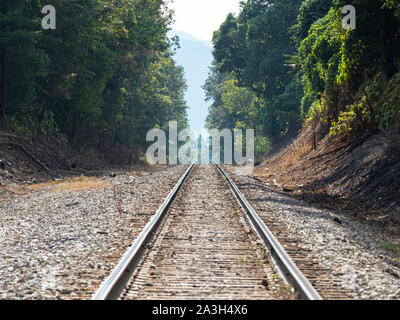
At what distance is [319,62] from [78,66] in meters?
12.9

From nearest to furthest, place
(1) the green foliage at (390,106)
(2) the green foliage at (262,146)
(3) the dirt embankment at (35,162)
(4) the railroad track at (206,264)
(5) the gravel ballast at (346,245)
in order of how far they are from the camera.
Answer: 1. (4) the railroad track at (206,264)
2. (5) the gravel ballast at (346,245)
3. (1) the green foliage at (390,106)
4. (3) the dirt embankment at (35,162)
5. (2) the green foliage at (262,146)

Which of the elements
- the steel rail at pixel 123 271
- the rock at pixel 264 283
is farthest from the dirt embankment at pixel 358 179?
the steel rail at pixel 123 271

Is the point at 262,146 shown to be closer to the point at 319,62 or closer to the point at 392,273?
the point at 319,62

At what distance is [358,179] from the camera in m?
12.9

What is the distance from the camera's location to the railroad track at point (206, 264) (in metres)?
4.90

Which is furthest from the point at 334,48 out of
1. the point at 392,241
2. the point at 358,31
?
the point at 392,241

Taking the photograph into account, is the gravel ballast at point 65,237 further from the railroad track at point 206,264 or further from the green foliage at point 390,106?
the green foliage at point 390,106

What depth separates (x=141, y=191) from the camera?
14.6 meters

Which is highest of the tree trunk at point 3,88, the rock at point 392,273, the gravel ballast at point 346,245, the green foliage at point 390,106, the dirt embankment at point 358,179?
the tree trunk at point 3,88

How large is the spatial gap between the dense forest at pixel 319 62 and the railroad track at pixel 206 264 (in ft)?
23.4

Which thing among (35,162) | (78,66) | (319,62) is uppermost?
(78,66)

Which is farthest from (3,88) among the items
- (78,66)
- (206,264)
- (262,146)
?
(262,146)

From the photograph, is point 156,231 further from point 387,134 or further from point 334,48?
point 334,48

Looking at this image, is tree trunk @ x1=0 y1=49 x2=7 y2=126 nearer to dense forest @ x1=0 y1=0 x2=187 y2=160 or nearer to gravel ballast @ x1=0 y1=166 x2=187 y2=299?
dense forest @ x1=0 y1=0 x2=187 y2=160
